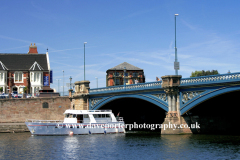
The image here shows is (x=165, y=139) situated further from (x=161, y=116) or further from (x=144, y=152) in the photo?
(x=161, y=116)

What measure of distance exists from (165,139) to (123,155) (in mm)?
12560

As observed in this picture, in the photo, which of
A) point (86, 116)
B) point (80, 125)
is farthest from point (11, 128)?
point (86, 116)

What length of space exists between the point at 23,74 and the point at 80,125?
5004 cm

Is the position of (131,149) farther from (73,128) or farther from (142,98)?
(73,128)

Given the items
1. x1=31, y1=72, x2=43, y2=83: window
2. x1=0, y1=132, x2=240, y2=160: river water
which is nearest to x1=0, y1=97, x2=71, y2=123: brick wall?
x1=31, y1=72, x2=43, y2=83: window

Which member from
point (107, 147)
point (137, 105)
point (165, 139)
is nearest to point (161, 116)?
point (137, 105)

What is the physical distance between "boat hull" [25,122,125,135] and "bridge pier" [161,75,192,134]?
1230 centimetres

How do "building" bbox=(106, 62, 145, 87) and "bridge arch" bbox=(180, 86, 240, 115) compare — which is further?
"building" bbox=(106, 62, 145, 87)

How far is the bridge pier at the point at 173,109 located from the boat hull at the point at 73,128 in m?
12.3

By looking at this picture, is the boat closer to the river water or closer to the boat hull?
the boat hull

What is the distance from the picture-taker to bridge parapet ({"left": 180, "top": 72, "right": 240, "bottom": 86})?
154 feet

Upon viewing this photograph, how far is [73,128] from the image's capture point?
6128 cm

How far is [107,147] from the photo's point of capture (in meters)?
45.0

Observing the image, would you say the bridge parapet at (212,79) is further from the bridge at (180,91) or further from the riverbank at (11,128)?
the riverbank at (11,128)
